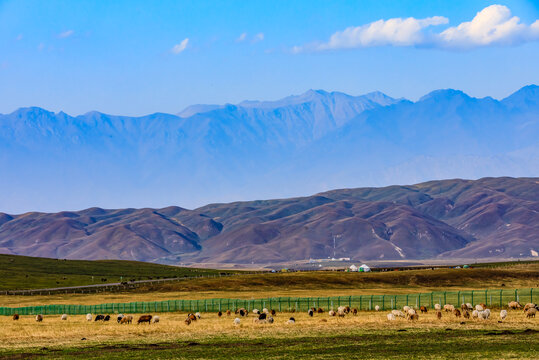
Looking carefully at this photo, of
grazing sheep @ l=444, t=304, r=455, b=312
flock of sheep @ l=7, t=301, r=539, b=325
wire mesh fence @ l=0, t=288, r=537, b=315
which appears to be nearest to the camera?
flock of sheep @ l=7, t=301, r=539, b=325

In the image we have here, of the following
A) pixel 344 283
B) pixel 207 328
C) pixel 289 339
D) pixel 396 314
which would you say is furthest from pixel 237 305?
pixel 344 283

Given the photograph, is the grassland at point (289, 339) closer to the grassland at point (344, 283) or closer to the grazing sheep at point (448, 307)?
the grazing sheep at point (448, 307)

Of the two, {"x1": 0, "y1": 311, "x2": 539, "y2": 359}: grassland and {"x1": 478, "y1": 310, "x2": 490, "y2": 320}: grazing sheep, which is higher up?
{"x1": 478, "y1": 310, "x2": 490, "y2": 320}: grazing sheep

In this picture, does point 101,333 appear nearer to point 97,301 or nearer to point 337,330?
point 337,330

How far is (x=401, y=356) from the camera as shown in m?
52.6

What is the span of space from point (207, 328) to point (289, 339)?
41.2ft

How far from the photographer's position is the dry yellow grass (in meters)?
66.6

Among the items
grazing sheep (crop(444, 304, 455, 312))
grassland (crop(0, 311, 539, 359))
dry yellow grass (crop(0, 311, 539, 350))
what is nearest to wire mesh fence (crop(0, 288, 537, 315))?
Answer: grazing sheep (crop(444, 304, 455, 312))

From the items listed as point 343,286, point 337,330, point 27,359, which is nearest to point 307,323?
point 337,330

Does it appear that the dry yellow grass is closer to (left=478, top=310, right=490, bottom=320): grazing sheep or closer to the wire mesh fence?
(left=478, top=310, right=490, bottom=320): grazing sheep

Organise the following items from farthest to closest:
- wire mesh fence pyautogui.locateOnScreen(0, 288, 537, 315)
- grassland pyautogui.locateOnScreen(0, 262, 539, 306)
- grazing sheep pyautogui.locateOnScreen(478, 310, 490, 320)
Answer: grassland pyautogui.locateOnScreen(0, 262, 539, 306) < wire mesh fence pyautogui.locateOnScreen(0, 288, 537, 315) < grazing sheep pyautogui.locateOnScreen(478, 310, 490, 320)

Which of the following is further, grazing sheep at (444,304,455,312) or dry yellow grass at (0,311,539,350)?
grazing sheep at (444,304,455,312)

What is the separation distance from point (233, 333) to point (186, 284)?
11058cm

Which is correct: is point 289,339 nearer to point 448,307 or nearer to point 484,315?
point 484,315
